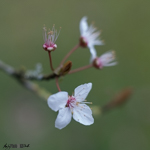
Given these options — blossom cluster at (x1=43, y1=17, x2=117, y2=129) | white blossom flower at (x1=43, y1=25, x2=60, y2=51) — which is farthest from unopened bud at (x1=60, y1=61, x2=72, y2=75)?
white blossom flower at (x1=43, y1=25, x2=60, y2=51)

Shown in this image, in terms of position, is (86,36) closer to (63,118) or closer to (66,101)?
(66,101)

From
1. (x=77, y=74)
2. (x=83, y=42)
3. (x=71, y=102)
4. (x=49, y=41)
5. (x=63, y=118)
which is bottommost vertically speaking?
(x=63, y=118)

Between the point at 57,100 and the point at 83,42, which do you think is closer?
the point at 57,100

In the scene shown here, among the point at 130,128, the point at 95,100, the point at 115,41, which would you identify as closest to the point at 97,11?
the point at 115,41

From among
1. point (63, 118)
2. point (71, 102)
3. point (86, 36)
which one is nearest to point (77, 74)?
point (86, 36)

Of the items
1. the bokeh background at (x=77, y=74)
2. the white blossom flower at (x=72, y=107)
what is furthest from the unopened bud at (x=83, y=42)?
the bokeh background at (x=77, y=74)

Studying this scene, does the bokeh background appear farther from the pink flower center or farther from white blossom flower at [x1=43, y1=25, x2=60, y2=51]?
white blossom flower at [x1=43, y1=25, x2=60, y2=51]

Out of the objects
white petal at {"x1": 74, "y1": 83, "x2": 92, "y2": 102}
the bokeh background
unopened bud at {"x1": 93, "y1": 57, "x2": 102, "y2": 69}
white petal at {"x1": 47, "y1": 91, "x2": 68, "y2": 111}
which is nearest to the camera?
white petal at {"x1": 47, "y1": 91, "x2": 68, "y2": 111}
